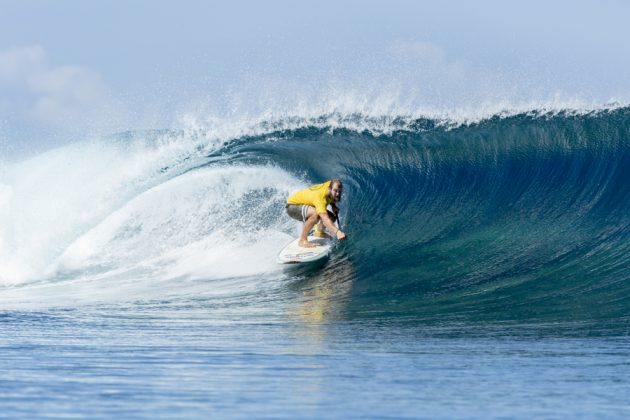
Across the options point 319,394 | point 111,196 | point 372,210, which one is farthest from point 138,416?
point 111,196

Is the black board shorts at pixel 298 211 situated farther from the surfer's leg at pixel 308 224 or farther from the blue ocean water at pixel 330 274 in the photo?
the blue ocean water at pixel 330 274

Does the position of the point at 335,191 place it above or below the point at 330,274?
above

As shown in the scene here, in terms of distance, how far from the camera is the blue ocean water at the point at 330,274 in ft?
17.4

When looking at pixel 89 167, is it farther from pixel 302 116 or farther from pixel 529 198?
pixel 529 198

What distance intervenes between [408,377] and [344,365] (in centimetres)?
52

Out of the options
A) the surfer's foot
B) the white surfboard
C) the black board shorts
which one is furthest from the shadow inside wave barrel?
the black board shorts

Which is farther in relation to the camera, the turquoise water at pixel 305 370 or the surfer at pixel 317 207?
the surfer at pixel 317 207

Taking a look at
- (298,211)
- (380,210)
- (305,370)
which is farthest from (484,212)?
(305,370)

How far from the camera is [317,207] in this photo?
11.2 m

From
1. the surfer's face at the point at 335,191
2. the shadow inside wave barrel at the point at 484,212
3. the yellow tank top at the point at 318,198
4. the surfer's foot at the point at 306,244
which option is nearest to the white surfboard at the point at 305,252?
the surfer's foot at the point at 306,244

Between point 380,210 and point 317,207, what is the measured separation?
2584 millimetres

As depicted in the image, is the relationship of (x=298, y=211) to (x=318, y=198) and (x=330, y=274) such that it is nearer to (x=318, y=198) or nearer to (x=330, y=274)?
(x=318, y=198)

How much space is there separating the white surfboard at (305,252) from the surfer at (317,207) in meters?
0.07

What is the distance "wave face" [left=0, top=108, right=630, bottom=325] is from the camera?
10.2 metres
